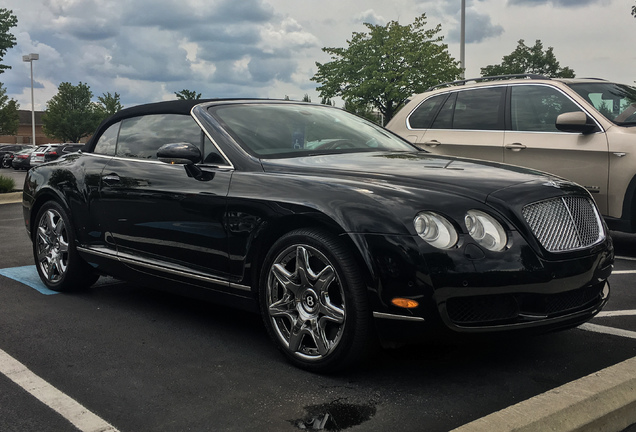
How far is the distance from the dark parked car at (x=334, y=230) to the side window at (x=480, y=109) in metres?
3.18

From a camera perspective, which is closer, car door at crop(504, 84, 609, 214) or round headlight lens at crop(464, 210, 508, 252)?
round headlight lens at crop(464, 210, 508, 252)

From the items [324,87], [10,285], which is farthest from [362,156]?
[324,87]

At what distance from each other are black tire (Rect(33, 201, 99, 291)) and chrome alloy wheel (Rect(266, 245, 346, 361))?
235 cm

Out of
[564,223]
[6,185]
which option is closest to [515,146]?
[564,223]

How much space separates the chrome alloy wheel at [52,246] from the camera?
18.7 feet

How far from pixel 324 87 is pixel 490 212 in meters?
40.8

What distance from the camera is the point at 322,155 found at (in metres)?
4.44

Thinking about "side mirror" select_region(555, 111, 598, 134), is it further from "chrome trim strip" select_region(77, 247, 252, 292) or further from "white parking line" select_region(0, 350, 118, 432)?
"white parking line" select_region(0, 350, 118, 432)

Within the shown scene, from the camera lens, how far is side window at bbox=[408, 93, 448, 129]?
8.65 m

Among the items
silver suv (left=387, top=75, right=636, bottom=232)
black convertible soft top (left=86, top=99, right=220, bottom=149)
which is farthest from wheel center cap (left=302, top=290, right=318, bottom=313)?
silver suv (left=387, top=75, right=636, bottom=232)

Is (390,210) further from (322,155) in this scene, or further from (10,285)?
(10,285)

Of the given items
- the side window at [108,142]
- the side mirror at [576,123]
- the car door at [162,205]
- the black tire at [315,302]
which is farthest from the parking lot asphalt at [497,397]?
the side mirror at [576,123]

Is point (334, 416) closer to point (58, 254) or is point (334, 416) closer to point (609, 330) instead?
point (609, 330)

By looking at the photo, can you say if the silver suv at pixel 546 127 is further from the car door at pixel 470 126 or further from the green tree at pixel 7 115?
the green tree at pixel 7 115
